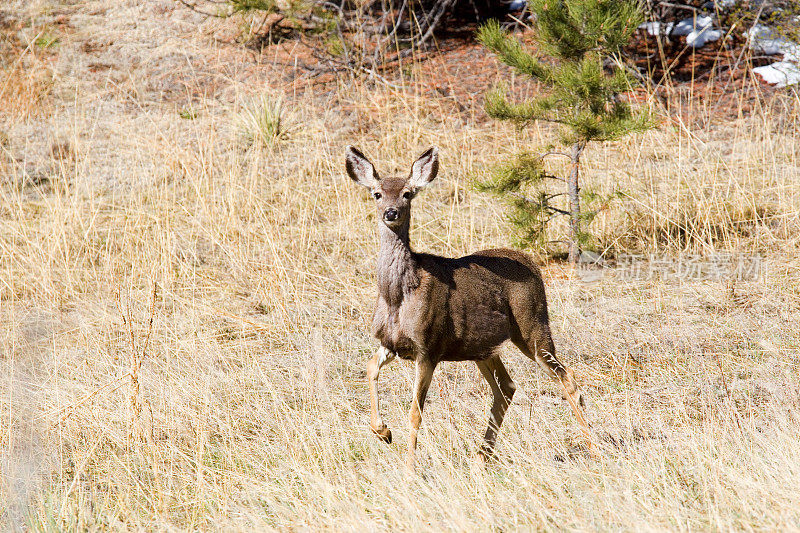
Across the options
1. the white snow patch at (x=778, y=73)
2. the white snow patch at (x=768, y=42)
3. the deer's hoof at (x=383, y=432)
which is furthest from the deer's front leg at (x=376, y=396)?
the white snow patch at (x=768, y=42)

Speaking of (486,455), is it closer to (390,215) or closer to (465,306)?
(465,306)

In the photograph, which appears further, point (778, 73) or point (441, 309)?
point (778, 73)

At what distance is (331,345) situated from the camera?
647 centimetres

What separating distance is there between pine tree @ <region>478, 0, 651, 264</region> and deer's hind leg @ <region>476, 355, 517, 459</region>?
8.94 ft

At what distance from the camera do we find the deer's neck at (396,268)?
174 inches

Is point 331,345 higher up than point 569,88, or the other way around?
point 569,88

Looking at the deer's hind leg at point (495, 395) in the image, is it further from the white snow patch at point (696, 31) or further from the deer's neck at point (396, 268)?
the white snow patch at point (696, 31)

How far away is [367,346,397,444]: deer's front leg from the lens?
420 centimetres

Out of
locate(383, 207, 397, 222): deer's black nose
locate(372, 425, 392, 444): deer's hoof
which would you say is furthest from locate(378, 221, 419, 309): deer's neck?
locate(372, 425, 392, 444): deer's hoof

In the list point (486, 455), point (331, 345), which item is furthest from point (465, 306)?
point (331, 345)

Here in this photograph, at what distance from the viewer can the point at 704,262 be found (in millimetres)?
7816

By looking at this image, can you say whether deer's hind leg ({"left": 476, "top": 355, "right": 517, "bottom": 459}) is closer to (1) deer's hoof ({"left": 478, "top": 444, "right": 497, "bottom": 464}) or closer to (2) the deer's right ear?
(1) deer's hoof ({"left": 478, "top": 444, "right": 497, "bottom": 464})

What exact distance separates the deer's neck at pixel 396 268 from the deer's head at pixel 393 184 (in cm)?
7

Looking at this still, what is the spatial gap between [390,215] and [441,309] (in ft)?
1.82
